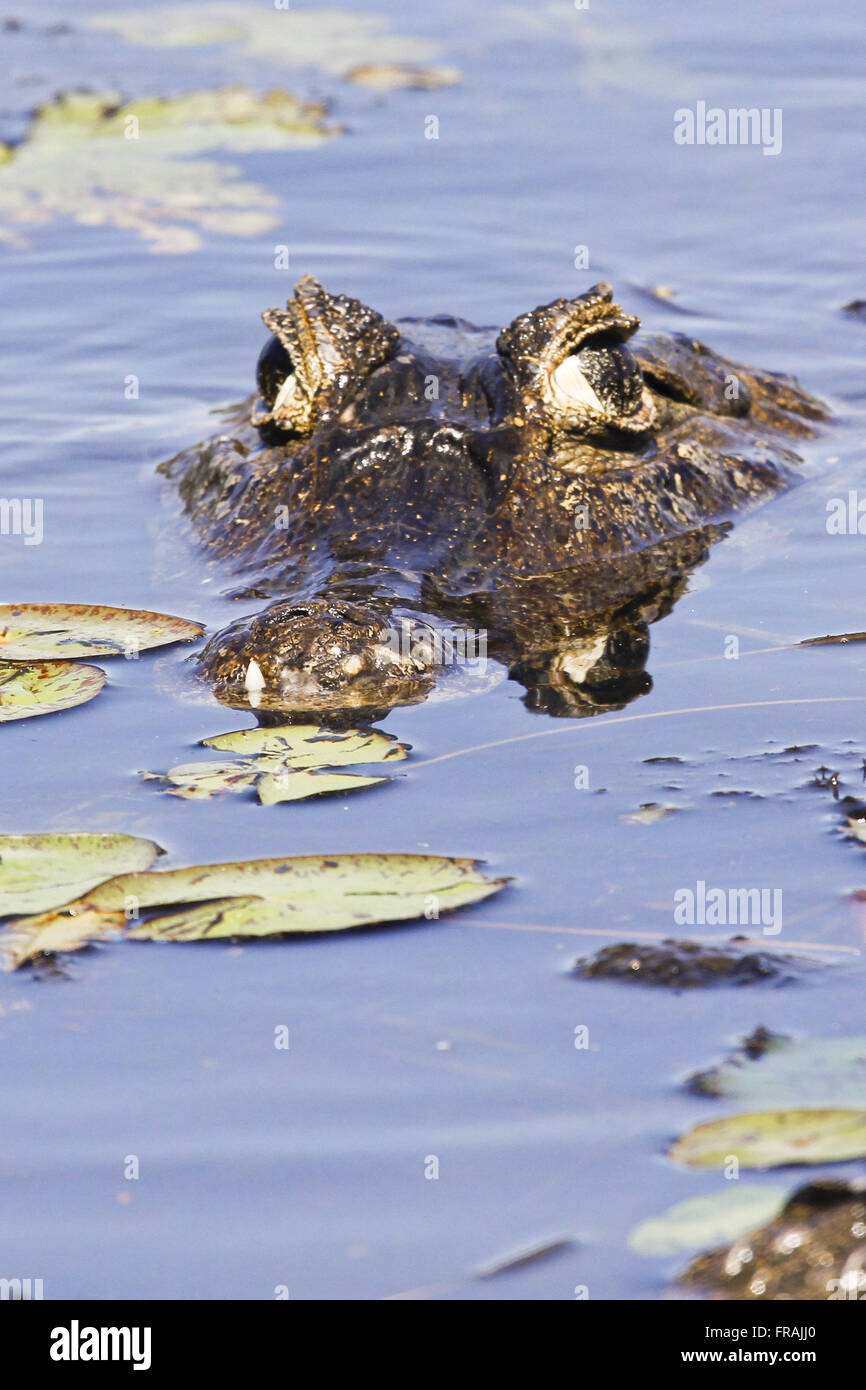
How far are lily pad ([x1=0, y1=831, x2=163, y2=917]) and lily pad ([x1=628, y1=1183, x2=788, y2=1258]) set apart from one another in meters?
1.48

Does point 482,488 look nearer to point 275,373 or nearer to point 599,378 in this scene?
point 599,378

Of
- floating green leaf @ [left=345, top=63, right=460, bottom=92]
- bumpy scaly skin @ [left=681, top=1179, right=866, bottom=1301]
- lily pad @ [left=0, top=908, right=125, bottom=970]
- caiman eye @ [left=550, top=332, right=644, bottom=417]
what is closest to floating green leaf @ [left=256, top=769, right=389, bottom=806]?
lily pad @ [left=0, top=908, right=125, bottom=970]

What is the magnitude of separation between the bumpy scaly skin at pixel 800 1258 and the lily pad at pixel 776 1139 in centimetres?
13

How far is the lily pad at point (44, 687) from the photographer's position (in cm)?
511

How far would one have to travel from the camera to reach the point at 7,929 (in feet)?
12.9

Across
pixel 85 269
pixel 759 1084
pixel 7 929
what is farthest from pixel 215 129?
pixel 759 1084

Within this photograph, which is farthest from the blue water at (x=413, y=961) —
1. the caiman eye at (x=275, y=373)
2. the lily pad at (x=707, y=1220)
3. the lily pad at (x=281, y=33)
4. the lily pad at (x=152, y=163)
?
the lily pad at (x=281, y=33)

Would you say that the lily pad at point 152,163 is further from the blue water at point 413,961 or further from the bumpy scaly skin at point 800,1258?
the bumpy scaly skin at point 800,1258

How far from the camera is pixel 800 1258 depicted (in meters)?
2.82

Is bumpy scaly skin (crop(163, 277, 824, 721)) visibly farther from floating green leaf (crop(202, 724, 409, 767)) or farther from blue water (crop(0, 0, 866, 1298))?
floating green leaf (crop(202, 724, 409, 767))

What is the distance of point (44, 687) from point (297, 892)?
1613 millimetres

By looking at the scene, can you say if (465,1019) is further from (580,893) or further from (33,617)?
(33,617)

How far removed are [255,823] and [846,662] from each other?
199 centimetres

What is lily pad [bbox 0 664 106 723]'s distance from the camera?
5.11 meters
